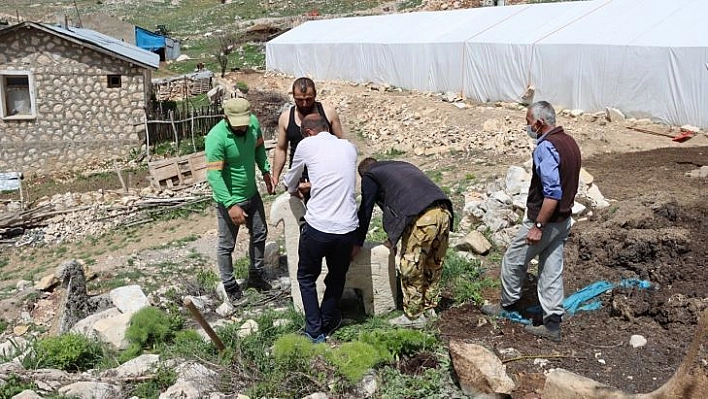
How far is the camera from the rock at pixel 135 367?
4.43m

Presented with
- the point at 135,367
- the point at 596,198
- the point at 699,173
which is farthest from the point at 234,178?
the point at 699,173

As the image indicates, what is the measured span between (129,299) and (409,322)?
8.16 feet

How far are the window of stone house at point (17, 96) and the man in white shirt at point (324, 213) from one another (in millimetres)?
13700

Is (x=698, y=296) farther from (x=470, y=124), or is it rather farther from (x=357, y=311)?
(x=470, y=124)

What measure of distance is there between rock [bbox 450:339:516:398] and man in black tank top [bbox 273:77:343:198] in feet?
7.42

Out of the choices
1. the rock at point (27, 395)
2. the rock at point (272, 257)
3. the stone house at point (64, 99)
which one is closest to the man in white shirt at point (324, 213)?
the rock at point (27, 395)

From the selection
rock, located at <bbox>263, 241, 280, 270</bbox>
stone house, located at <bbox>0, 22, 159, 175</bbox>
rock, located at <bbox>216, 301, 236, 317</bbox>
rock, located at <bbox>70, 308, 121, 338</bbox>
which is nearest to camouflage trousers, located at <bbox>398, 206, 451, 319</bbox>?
rock, located at <bbox>216, 301, 236, 317</bbox>

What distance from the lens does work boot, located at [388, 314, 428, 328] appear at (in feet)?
16.6

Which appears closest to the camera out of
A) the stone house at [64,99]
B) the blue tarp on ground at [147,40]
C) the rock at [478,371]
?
the rock at [478,371]

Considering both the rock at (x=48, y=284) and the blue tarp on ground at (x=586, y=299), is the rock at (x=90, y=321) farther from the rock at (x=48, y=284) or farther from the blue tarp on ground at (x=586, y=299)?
the blue tarp on ground at (x=586, y=299)

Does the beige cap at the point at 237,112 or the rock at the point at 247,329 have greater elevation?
the beige cap at the point at 237,112

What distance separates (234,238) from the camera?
230 inches

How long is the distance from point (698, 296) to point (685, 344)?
0.79 meters

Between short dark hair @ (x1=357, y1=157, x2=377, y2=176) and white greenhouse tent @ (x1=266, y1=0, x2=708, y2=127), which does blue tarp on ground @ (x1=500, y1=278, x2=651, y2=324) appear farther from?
white greenhouse tent @ (x1=266, y1=0, x2=708, y2=127)
